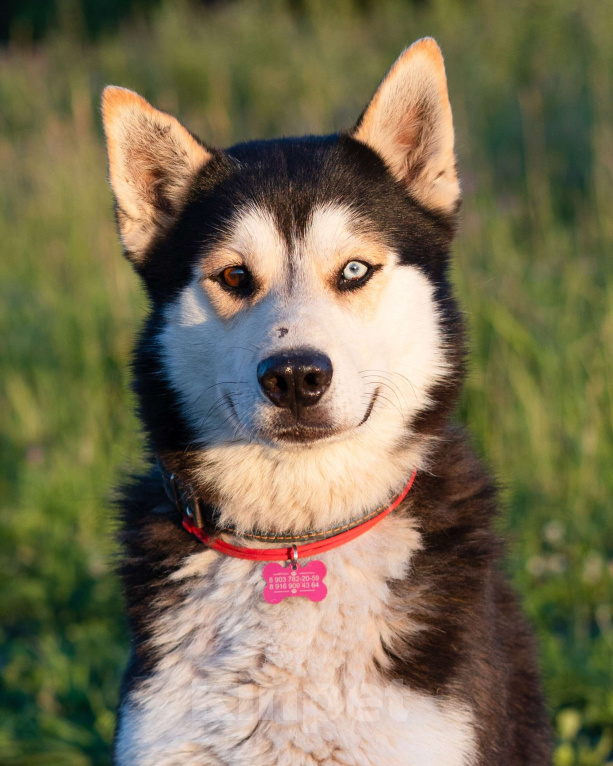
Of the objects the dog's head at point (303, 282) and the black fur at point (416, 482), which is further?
the dog's head at point (303, 282)

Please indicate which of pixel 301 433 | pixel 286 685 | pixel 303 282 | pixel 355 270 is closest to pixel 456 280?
pixel 355 270

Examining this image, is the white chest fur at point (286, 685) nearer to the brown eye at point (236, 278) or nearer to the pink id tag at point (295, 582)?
the pink id tag at point (295, 582)

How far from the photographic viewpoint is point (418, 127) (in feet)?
8.38

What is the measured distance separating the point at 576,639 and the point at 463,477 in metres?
1.35

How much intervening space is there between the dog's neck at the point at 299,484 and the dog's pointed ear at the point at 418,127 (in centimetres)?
82

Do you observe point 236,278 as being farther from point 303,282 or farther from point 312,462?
point 312,462

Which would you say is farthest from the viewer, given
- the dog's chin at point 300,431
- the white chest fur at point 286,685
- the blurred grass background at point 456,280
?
the blurred grass background at point 456,280

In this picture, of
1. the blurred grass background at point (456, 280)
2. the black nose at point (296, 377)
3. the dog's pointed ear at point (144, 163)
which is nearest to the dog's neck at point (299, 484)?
the black nose at point (296, 377)

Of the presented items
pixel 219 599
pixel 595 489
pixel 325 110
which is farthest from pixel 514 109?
pixel 219 599

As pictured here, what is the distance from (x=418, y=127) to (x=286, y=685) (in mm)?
1699

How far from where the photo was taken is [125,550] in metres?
2.47

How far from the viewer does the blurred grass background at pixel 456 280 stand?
11.3 ft

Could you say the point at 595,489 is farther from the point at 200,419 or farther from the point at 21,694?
the point at 21,694

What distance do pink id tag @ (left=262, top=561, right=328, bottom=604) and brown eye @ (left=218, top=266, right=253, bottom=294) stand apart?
0.82 meters
